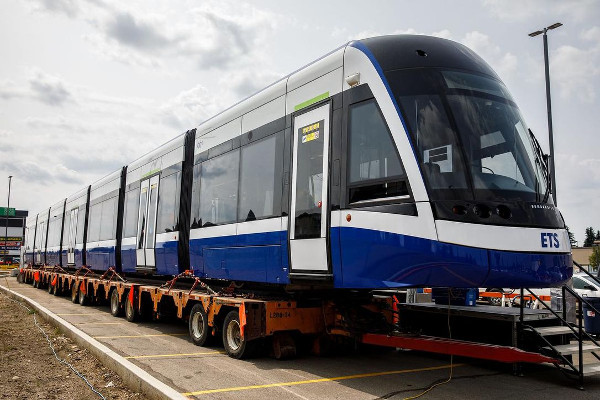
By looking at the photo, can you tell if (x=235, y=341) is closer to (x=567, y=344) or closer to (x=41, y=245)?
(x=567, y=344)

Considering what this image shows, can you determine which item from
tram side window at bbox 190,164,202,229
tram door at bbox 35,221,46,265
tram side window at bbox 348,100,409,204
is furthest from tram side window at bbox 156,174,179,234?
tram door at bbox 35,221,46,265

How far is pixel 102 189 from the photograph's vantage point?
689 inches

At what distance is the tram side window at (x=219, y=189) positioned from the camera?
9.08 metres

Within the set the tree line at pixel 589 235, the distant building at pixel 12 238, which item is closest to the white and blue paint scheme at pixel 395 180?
the distant building at pixel 12 238

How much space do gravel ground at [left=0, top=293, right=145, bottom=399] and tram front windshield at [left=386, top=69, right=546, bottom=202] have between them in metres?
4.17

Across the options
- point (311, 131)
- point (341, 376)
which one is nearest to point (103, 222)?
point (311, 131)

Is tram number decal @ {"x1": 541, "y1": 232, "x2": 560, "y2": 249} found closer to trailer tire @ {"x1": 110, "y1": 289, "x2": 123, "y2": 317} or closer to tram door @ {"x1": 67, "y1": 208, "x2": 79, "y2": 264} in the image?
trailer tire @ {"x1": 110, "y1": 289, "x2": 123, "y2": 317}

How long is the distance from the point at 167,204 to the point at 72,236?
37.0 feet

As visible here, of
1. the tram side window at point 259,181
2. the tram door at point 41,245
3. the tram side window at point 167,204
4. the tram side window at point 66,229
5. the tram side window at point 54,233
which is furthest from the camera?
the tram door at point 41,245

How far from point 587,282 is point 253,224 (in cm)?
1014

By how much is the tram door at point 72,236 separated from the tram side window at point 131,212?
7212 mm

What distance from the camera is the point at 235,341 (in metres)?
8.48

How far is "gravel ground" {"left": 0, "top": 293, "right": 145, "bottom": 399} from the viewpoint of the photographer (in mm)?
6332

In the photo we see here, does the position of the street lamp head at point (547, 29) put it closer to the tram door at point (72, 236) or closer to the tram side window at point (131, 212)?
the tram side window at point (131, 212)
